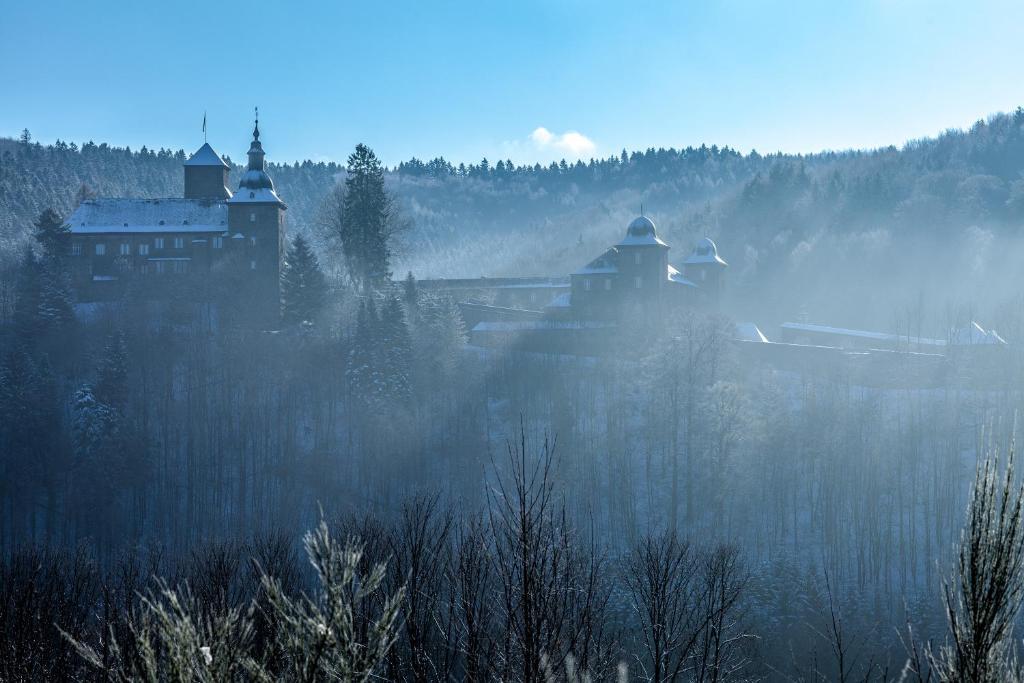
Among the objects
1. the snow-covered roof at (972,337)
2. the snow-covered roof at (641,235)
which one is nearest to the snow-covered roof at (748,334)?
the snow-covered roof at (641,235)

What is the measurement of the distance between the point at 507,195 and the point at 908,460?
110770 millimetres

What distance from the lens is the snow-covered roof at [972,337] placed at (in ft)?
143

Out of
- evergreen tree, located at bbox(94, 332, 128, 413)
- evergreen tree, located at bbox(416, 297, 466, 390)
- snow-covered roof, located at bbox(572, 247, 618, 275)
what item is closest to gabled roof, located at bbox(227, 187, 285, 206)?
evergreen tree, located at bbox(94, 332, 128, 413)

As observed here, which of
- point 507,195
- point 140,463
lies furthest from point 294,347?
point 507,195

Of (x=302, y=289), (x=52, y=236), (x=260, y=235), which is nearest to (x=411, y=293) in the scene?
(x=302, y=289)

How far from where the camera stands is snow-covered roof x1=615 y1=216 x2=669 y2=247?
5194cm

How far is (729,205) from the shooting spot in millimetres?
99062

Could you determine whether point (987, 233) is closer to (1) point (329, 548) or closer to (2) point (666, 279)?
(2) point (666, 279)

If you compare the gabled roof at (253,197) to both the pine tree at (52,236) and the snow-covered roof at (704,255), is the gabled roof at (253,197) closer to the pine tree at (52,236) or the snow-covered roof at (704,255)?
the pine tree at (52,236)

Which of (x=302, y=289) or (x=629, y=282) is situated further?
(x=629, y=282)

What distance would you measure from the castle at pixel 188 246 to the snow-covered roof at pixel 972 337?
116 feet

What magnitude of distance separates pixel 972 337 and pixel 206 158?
151ft

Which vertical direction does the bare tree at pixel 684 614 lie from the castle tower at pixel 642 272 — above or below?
below

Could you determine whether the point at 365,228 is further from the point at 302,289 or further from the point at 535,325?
the point at 535,325
